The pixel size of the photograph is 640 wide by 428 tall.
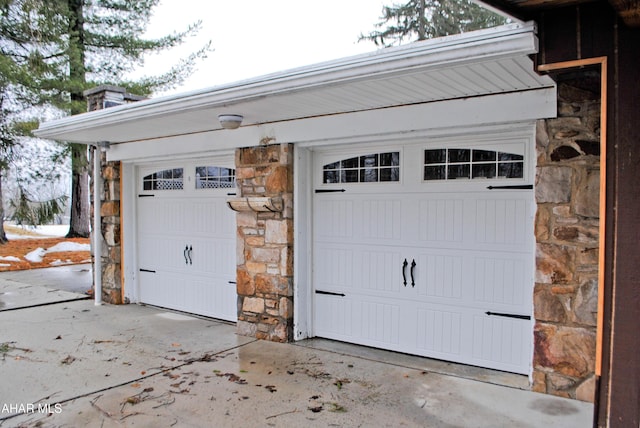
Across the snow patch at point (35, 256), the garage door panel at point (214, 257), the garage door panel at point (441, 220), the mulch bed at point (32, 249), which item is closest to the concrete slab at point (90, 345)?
the garage door panel at point (214, 257)

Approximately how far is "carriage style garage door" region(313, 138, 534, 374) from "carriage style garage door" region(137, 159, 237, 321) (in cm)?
136

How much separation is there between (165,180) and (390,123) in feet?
11.9

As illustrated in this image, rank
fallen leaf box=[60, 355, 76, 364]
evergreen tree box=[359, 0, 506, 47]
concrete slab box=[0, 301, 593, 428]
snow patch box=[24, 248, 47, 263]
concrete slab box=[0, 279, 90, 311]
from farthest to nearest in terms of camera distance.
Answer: evergreen tree box=[359, 0, 506, 47] < snow patch box=[24, 248, 47, 263] < concrete slab box=[0, 279, 90, 311] < fallen leaf box=[60, 355, 76, 364] < concrete slab box=[0, 301, 593, 428]

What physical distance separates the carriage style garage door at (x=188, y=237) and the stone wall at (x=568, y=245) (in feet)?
11.4

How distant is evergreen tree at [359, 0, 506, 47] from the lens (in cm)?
1463

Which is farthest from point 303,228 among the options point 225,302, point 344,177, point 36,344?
point 36,344

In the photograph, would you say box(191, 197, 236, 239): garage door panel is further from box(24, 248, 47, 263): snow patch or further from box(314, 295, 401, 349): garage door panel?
box(24, 248, 47, 263): snow patch

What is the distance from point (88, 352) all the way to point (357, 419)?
113 inches

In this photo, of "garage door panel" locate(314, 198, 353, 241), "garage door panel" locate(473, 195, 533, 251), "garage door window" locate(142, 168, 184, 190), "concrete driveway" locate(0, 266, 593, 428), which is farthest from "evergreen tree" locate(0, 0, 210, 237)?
"garage door panel" locate(473, 195, 533, 251)

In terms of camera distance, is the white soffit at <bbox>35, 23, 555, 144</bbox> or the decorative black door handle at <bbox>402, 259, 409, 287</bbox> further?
the decorative black door handle at <bbox>402, 259, 409, 287</bbox>

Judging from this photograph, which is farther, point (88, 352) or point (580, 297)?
point (88, 352)

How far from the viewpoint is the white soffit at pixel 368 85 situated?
9.19 feet

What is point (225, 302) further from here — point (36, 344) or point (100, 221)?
point (100, 221)

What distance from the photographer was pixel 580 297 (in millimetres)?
3340
